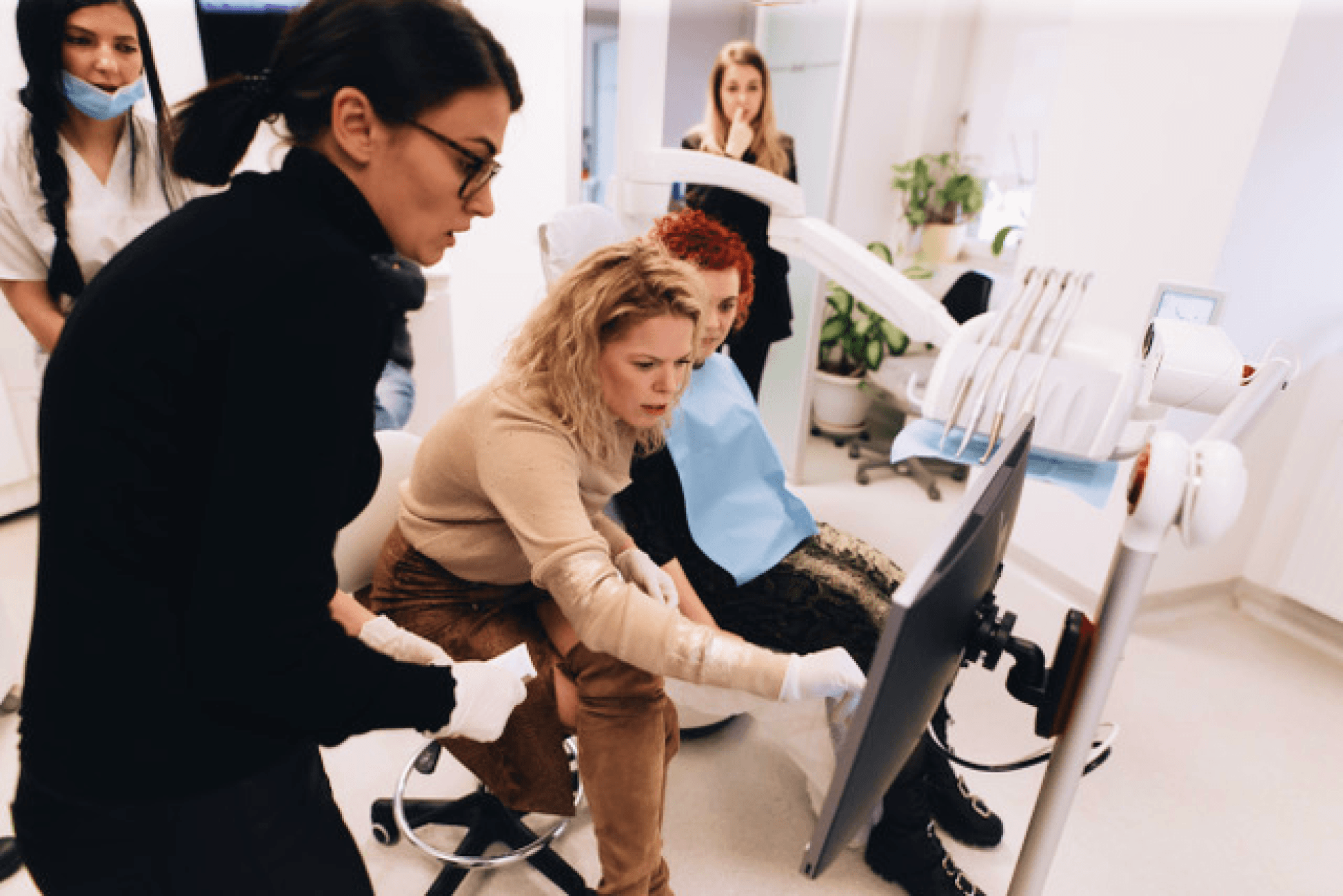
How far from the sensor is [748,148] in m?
2.55

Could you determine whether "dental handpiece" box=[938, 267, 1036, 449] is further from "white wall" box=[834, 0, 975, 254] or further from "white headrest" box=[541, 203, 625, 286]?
"white wall" box=[834, 0, 975, 254]

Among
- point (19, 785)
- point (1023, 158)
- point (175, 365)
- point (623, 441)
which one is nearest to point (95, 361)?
point (175, 365)

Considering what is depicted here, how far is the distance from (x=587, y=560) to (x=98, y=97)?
1.56 m

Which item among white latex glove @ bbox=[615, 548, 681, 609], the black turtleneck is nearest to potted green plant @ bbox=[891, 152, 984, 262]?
white latex glove @ bbox=[615, 548, 681, 609]

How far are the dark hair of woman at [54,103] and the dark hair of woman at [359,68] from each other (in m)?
1.05

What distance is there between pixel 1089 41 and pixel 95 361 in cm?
273

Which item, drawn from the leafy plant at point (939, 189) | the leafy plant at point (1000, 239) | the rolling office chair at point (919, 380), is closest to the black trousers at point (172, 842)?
the rolling office chair at point (919, 380)

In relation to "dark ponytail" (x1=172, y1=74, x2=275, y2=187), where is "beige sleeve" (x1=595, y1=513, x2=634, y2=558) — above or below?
below

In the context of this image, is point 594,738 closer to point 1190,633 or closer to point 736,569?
point 736,569

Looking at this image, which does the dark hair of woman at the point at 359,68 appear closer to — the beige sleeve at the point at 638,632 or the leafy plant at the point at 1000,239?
the beige sleeve at the point at 638,632

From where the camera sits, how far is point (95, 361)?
1.78ft

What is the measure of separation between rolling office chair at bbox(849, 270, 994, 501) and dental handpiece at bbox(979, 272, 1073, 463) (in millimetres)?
1916

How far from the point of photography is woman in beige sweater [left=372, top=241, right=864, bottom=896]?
103 cm

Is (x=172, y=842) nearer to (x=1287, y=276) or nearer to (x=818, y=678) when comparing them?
(x=818, y=678)
